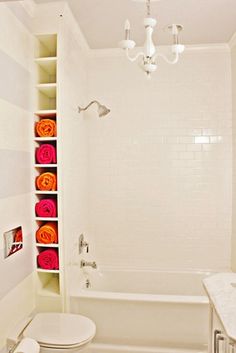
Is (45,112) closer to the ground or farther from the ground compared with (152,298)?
farther from the ground

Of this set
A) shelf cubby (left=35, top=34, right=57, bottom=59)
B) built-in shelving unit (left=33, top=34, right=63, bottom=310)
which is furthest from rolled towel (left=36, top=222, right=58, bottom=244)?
shelf cubby (left=35, top=34, right=57, bottom=59)

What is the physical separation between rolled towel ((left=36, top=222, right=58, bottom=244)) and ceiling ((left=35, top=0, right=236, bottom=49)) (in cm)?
159

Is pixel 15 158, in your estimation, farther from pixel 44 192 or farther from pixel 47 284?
pixel 47 284

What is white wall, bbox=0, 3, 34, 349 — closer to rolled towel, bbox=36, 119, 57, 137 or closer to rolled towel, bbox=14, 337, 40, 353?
rolled towel, bbox=36, 119, 57, 137

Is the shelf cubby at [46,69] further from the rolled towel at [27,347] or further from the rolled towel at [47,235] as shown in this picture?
the rolled towel at [27,347]

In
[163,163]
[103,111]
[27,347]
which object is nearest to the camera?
[27,347]

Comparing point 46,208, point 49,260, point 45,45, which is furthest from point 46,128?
point 49,260

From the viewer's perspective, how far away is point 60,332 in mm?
1961

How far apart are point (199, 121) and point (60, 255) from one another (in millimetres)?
1829

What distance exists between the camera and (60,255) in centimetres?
227

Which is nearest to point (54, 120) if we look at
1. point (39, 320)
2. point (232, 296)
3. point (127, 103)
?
point (127, 103)

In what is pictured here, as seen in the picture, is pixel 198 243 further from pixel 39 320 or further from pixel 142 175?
pixel 39 320

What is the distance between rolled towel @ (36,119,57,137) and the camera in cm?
227

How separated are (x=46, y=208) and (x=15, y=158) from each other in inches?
18.2
